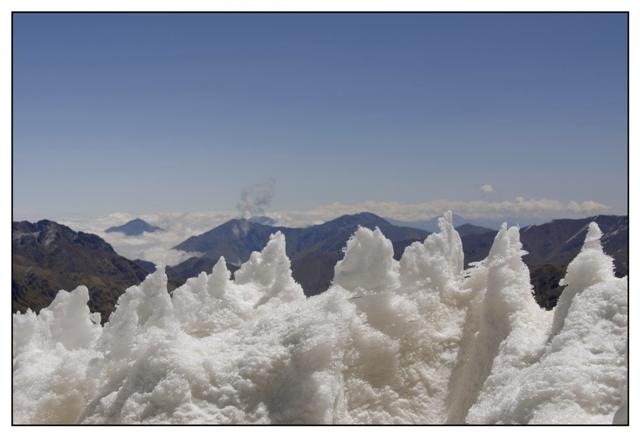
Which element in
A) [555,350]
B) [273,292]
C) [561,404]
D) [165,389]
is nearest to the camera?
[561,404]

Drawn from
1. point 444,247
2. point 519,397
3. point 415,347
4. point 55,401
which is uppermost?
point 444,247

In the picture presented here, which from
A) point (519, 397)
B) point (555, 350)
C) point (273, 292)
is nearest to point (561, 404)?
point (519, 397)

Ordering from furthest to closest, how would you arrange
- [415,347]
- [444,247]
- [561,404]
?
[444,247], [415,347], [561,404]

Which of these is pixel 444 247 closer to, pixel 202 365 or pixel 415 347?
pixel 415 347

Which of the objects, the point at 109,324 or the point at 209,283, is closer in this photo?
the point at 109,324

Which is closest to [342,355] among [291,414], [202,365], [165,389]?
[291,414]

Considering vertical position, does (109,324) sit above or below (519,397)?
below
